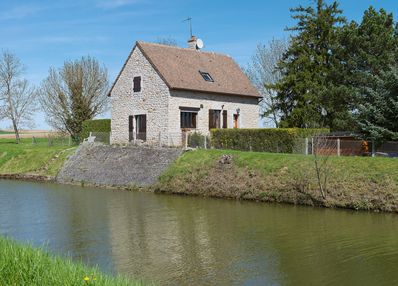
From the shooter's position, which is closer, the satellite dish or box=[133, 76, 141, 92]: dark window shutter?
box=[133, 76, 141, 92]: dark window shutter

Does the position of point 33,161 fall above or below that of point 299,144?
below

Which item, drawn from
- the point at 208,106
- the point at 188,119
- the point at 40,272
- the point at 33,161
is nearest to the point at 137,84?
the point at 188,119

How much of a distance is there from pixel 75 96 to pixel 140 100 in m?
14.1

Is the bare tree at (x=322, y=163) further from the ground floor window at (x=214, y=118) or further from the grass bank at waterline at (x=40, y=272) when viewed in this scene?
the grass bank at waterline at (x=40, y=272)

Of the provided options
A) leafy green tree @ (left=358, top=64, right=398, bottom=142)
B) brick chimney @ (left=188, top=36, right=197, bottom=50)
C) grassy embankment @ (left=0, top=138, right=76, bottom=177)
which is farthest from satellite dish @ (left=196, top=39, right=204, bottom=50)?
leafy green tree @ (left=358, top=64, right=398, bottom=142)

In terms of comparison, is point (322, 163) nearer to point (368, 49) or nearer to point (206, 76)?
point (368, 49)

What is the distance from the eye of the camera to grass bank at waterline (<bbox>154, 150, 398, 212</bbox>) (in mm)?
19266

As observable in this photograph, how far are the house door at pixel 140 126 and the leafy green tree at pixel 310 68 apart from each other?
979cm

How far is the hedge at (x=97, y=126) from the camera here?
37969 mm

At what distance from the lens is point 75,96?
148 ft

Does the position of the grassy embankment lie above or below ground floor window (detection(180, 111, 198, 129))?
below

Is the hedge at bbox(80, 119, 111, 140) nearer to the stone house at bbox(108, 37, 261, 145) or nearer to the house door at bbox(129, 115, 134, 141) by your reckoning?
the stone house at bbox(108, 37, 261, 145)

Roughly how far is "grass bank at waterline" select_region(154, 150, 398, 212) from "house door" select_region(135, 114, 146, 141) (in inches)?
284

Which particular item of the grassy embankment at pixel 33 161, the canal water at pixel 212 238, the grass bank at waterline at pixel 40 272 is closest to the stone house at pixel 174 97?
the grassy embankment at pixel 33 161
